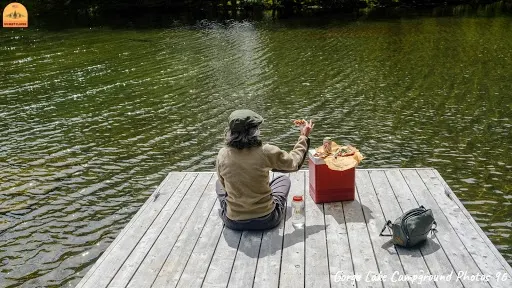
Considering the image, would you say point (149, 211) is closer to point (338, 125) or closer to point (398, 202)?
point (398, 202)

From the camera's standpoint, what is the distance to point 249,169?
6.28 m

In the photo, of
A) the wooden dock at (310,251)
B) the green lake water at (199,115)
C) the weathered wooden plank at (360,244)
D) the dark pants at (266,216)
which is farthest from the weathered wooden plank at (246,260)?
the green lake water at (199,115)

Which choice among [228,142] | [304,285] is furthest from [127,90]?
[304,285]

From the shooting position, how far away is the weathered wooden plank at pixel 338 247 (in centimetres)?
555

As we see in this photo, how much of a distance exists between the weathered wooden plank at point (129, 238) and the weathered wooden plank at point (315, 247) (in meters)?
2.20

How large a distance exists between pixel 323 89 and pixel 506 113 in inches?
232

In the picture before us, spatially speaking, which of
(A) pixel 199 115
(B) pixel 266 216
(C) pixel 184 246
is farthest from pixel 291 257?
(A) pixel 199 115

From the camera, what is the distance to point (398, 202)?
7500 millimetres

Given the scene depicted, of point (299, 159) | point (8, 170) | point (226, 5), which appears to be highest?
point (226, 5)

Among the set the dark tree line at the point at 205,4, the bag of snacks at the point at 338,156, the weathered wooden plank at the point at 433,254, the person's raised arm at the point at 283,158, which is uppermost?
the dark tree line at the point at 205,4

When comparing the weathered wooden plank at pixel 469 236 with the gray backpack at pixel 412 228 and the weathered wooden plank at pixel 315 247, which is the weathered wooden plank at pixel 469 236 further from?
the weathered wooden plank at pixel 315 247

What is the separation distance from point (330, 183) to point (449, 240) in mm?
1827

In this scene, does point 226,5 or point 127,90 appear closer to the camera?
point 127,90

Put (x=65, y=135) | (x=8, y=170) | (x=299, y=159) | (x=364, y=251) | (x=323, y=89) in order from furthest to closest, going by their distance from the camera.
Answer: (x=323, y=89)
(x=65, y=135)
(x=8, y=170)
(x=299, y=159)
(x=364, y=251)
